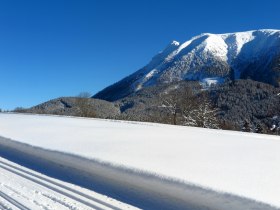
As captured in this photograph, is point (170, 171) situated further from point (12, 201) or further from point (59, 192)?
point (12, 201)

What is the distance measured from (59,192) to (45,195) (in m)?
0.29

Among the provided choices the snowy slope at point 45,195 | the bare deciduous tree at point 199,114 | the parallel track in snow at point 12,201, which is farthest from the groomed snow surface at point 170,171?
the bare deciduous tree at point 199,114

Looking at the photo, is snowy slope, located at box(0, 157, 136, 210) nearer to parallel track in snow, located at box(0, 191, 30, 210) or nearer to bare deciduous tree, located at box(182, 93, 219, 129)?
parallel track in snow, located at box(0, 191, 30, 210)

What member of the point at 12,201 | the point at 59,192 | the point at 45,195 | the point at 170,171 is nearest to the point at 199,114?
the point at 170,171

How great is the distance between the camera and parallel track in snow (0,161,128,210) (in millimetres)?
6402

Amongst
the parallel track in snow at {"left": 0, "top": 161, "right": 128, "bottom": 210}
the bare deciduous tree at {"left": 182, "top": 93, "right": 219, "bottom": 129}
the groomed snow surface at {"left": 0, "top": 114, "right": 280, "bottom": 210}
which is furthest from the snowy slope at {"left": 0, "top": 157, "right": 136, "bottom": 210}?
the bare deciduous tree at {"left": 182, "top": 93, "right": 219, "bottom": 129}

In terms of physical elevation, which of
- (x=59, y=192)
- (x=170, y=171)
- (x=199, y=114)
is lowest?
(x=59, y=192)

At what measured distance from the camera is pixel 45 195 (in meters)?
7.05

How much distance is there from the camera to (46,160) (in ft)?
34.8

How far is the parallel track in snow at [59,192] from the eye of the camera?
6.40 metres

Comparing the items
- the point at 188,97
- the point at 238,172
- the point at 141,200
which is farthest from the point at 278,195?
the point at 188,97

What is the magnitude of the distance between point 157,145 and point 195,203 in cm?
571

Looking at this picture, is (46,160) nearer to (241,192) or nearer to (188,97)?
(241,192)

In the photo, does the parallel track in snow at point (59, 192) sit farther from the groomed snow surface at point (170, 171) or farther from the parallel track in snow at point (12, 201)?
the groomed snow surface at point (170, 171)
